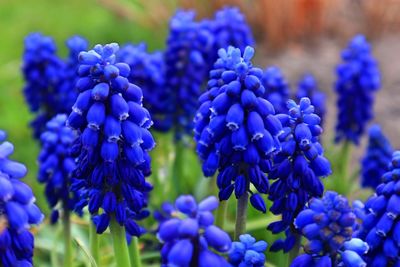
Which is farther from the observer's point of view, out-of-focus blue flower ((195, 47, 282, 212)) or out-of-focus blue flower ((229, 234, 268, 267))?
out-of-focus blue flower ((195, 47, 282, 212))

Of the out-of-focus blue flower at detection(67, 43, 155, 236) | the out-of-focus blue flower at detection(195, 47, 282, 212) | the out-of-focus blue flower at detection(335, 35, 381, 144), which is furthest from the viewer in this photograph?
the out-of-focus blue flower at detection(335, 35, 381, 144)

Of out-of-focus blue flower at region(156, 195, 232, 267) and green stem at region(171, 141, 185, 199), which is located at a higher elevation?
green stem at region(171, 141, 185, 199)

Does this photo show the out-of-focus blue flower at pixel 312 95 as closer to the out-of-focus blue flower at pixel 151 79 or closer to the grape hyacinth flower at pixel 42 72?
the out-of-focus blue flower at pixel 151 79

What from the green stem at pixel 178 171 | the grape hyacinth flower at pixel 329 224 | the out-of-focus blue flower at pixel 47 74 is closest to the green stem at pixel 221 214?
the grape hyacinth flower at pixel 329 224

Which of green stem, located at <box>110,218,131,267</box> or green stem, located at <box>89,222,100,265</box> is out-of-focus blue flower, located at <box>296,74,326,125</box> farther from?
green stem, located at <box>110,218,131,267</box>

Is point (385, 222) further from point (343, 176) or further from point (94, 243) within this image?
point (343, 176)


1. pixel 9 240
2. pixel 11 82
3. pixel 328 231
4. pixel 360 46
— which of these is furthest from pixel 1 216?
pixel 11 82

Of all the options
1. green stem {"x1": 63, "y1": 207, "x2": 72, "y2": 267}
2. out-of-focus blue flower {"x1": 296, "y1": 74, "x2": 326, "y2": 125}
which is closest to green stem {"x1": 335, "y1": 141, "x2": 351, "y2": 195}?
out-of-focus blue flower {"x1": 296, "y1": 74, "x2": 326, "y2": 125}

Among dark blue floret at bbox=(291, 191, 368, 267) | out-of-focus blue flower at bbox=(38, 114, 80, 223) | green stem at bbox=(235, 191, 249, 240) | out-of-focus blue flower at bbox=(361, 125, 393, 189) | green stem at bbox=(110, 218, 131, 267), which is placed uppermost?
out-of-focus blue flower at bbox=(361, 125, 393, 189)
